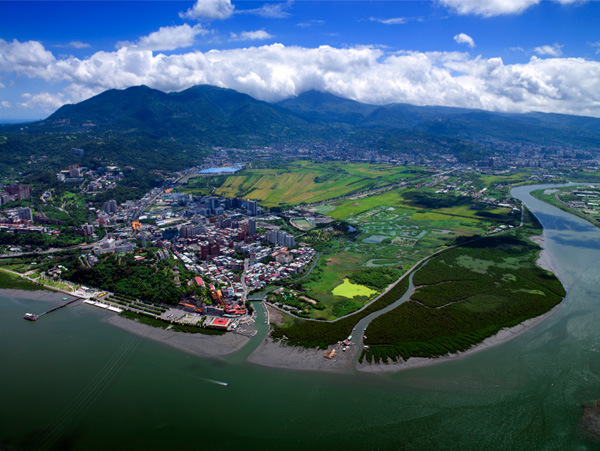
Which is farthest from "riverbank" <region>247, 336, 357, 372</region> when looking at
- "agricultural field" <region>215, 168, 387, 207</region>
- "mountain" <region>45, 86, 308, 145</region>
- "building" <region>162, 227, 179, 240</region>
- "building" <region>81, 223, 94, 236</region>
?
"mountain" <region>45, 86, 308, 145</region>

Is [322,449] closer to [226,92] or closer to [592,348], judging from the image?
[592,348]

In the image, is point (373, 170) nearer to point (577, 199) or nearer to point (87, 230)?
point (577, 199)

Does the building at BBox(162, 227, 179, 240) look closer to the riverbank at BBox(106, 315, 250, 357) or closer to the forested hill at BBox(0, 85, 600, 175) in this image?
the riverbank at BBox(106, 315, 250, 357)

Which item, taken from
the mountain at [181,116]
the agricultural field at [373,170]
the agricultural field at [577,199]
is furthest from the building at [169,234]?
the mountain at [181,116]

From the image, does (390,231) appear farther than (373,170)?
No

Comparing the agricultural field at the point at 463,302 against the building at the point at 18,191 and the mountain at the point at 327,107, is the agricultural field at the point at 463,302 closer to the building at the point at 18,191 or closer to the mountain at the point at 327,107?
the building at the point at 18,191

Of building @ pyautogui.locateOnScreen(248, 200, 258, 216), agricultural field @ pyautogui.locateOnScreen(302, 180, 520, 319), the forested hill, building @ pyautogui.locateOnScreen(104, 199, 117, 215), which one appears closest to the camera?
agricultural field @ pyautogui.locateOnScreen(302, 180, 520, 319)

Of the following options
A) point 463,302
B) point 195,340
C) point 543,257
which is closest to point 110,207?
point 195,340
